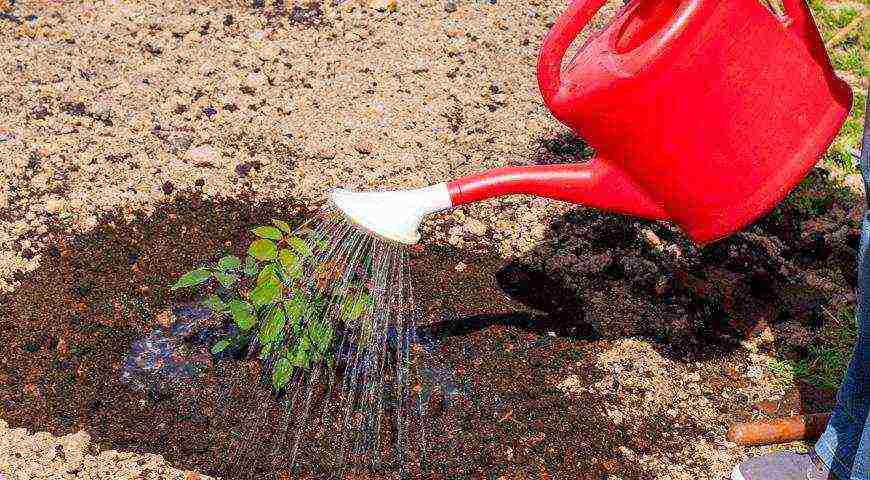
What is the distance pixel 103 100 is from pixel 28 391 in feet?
4.50

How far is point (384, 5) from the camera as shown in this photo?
4035 mm

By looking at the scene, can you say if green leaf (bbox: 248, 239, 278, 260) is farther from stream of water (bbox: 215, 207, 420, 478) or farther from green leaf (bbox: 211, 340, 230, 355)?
green leaf (bbox: 211, 340, 230, 355)

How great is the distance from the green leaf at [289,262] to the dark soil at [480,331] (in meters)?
0.33

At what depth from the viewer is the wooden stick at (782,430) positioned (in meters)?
2.43

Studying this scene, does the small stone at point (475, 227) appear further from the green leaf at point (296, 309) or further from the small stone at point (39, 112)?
the small stone at point (39, 112)

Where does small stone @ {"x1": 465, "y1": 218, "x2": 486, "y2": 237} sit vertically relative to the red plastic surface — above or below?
below

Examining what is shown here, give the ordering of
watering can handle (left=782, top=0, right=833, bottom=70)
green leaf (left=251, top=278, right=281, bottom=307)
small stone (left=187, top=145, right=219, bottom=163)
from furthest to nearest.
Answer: small stone (left=187, top=145, right=219, bottom=163)
green leaf (left=251, top=278, right=281, bottom=307)
watering can handle (left=782, top=0, right=833, bottom=70)

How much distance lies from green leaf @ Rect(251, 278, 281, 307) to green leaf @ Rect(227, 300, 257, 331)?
0.20 ft

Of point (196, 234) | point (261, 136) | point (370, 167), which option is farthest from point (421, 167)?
point (196, 234)

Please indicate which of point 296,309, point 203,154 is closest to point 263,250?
point 296,309

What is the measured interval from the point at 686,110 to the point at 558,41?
0.29m

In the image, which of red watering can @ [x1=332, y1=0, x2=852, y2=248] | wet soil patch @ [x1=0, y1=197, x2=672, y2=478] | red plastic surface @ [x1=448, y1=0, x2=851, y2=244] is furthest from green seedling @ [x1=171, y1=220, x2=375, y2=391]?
red plastic surface @ [x1=448, y1=0, x2=851, y2=244]

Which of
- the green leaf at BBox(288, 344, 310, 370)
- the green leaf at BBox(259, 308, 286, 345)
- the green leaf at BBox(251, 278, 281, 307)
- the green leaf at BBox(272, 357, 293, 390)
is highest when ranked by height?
the green leaf at BBox(251, 278, 281, 307)

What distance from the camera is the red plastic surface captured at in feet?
5.82
